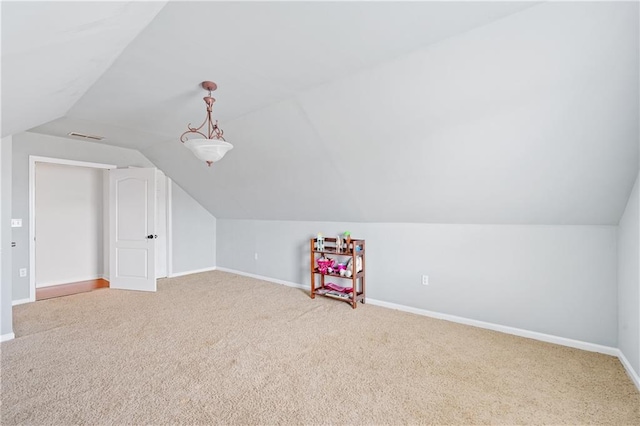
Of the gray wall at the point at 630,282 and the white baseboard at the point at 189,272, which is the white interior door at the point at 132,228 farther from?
the gray wall at the point at 630,282

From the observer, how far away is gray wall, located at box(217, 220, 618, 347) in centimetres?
267

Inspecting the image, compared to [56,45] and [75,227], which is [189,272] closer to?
[75,227]

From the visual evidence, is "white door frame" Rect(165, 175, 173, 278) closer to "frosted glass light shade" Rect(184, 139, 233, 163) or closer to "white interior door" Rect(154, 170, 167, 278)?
"white interior door" Rect(154, 170, 167, 278)

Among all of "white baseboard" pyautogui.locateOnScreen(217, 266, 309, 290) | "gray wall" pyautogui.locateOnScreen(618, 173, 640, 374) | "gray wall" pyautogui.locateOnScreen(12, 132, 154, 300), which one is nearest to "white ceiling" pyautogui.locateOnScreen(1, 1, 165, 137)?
"gray wall" pyautogui.locateOnScreen(12, 132, 154, 300)

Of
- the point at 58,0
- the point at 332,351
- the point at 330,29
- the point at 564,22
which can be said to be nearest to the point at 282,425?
the point at 332,351

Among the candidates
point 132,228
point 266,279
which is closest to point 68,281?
point 132,228

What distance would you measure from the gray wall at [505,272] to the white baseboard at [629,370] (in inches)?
5.9

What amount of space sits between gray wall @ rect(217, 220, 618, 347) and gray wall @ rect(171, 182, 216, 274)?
2.95 metres

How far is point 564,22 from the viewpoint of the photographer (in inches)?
65.6

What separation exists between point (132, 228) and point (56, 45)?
13.2ft

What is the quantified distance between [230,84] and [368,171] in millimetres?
1657

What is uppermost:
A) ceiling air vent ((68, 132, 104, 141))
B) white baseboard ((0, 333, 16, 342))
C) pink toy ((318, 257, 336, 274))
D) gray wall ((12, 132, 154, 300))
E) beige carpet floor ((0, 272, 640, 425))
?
ceiling air vent ((68, 132, 104, 141))

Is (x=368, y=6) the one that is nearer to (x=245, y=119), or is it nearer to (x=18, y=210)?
(x=245, y=119)

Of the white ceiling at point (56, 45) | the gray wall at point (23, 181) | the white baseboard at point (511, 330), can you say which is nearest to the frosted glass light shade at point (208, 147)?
the white ceiling at point (56, 45)
